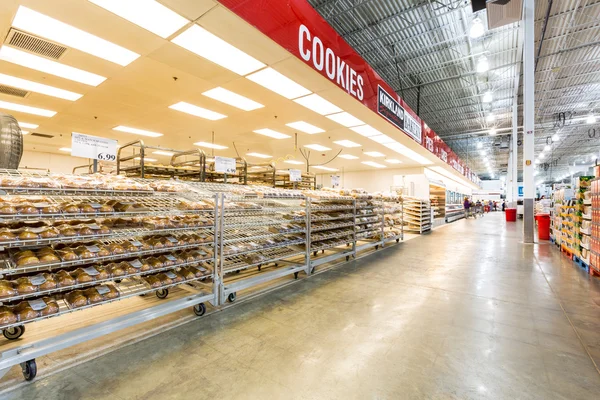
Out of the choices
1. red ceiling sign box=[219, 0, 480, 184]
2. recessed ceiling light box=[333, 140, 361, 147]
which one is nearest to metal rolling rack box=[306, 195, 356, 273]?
red ceiling sign box=[219, 0, 480, 184]

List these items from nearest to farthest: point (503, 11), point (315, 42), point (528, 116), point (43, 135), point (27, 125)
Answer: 1. point (315, 42)
2. point (503, 11)
3. point (528, 116)
4. point (27, 125)
5. point (43, 135)

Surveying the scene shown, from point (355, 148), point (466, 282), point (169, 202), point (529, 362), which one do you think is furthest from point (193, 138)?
point (529, 362)

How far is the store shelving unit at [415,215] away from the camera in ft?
33.7

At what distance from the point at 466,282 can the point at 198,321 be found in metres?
3.71

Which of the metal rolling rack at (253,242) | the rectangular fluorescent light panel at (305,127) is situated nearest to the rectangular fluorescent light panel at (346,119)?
the rectangular fluorescent light panel at (305,127)

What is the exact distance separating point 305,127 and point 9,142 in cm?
666

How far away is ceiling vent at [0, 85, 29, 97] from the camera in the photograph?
5669mm

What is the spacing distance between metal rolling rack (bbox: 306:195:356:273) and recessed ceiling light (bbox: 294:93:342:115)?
2267 mm

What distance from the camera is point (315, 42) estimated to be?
4.41m

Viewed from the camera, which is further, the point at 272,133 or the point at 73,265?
the point at 272,133

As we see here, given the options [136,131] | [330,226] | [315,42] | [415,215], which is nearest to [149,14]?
[315,42]

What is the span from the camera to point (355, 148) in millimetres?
11203

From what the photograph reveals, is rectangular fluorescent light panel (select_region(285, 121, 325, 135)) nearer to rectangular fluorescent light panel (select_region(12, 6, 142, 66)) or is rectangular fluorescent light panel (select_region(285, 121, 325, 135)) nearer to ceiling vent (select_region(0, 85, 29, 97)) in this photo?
rectangular fluorescent light panel (select_region(12, 6, 142, 66))
